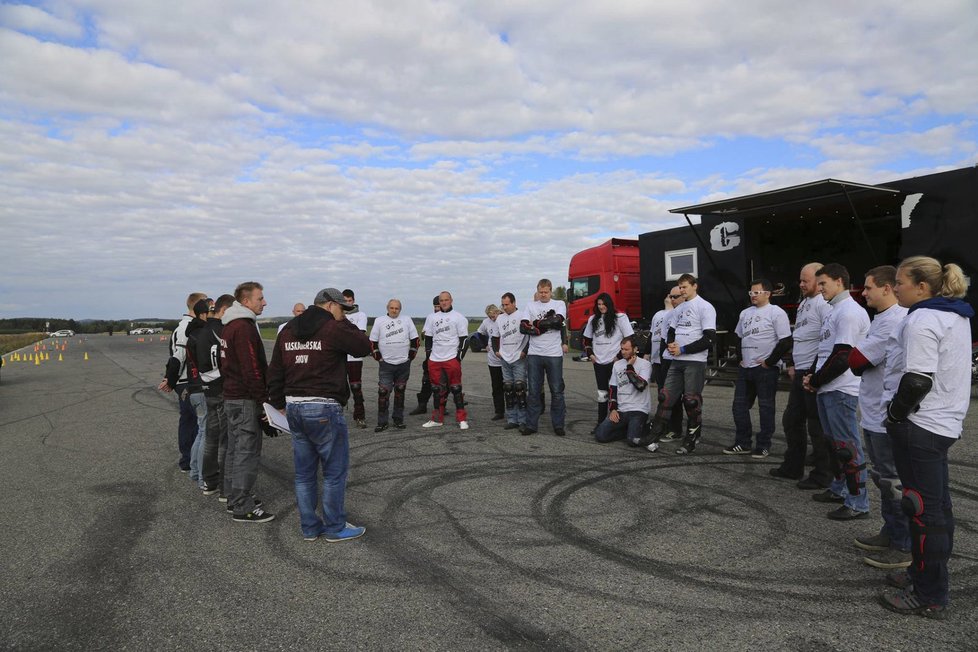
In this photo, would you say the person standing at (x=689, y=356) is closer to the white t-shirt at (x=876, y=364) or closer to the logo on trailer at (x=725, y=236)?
the white t-shirt at (x=876, y=364)

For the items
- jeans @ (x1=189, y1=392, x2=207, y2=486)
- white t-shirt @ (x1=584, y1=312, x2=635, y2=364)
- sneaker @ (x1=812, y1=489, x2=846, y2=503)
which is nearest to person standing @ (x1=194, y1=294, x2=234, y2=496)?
jeans @ (x1=189, y1=392, x2=207, y2=486)

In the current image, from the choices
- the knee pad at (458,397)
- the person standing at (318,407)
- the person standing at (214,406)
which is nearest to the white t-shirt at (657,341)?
the knee pad at (458,397)

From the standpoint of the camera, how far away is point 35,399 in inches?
495

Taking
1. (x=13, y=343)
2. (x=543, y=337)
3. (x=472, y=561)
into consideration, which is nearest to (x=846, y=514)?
(x=472, y=561)

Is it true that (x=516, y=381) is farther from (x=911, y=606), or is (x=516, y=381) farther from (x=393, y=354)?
(x=911, y=606)

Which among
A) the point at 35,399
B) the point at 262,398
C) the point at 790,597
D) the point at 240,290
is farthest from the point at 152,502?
the point at 35,399

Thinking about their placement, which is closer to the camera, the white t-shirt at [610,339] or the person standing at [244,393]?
the person standing at [244,393]

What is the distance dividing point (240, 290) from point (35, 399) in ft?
35.9

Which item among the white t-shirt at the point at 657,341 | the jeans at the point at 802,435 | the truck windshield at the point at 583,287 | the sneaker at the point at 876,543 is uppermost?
the truck windshield at the point at 583,287

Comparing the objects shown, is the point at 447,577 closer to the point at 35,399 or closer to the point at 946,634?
the point at 946,634

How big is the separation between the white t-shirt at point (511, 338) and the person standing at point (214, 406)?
396 centimetres

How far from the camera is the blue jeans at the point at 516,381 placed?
27.2 feet

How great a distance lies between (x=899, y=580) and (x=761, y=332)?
3.21 m

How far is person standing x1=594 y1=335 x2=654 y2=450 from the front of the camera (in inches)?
282
